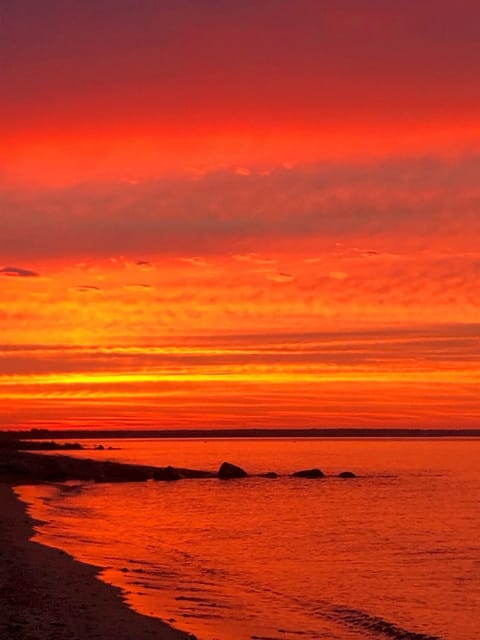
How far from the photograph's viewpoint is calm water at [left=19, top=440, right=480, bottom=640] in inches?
938

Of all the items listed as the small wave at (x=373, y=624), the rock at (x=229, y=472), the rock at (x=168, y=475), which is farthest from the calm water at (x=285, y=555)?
the rock at (x=229, y=472)

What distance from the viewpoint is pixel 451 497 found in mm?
67312

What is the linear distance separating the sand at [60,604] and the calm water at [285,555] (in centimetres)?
92

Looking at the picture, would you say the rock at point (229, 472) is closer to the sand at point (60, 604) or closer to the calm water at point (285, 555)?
the calm water at point (285, 555)

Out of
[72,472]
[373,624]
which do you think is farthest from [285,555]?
[72,472]

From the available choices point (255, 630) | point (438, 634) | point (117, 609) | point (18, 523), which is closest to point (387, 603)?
point (438, 634)

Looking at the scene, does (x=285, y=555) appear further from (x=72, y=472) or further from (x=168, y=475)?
(x=72, y=472)

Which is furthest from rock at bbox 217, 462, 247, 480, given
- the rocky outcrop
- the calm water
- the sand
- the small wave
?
the small wave

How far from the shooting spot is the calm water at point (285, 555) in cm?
2383

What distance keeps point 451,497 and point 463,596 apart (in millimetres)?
40905

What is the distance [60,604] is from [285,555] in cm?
1532

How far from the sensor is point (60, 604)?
22891mm

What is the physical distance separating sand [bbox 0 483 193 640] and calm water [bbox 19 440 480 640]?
0.92m

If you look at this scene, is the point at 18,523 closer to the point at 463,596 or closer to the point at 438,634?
the point at 463,596
